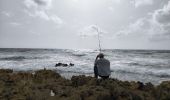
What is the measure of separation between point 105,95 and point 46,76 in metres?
5.62

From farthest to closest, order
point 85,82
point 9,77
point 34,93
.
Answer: point 9,77 → point 85,82 → point 34,93

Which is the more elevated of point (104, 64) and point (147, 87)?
point (104, 64)

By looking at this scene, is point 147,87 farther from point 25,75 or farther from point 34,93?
point 25,75

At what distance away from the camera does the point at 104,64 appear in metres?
10.4

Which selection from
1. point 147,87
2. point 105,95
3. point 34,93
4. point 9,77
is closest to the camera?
point 105,95

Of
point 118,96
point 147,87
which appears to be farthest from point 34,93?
point 147,87

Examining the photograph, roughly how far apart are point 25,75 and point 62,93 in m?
4.77

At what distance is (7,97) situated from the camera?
7.57 m

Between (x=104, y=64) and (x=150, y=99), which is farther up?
(x=104, y=64)

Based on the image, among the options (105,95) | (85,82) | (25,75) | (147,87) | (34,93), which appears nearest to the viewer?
(105,95)

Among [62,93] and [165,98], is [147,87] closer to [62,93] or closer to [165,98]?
[165,98]

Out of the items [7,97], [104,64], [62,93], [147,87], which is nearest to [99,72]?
[104,64]

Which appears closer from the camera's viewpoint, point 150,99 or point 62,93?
point 150,99

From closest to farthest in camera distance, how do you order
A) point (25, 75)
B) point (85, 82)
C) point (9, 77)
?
1. point (85, 82)
2. point (9, 77)
3. point (25, 75)
